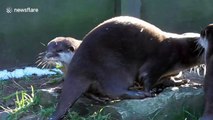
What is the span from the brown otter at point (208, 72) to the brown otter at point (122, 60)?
0.16 metres

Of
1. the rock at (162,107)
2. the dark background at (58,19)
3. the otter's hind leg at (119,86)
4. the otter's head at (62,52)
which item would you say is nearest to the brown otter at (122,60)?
the otter's hind leg at (119,86)

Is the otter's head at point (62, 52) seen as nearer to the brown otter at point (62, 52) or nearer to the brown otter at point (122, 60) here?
the brown otter at point (62, 52)

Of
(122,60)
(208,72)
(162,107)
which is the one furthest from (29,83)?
(208,72)

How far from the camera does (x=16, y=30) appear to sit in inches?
253

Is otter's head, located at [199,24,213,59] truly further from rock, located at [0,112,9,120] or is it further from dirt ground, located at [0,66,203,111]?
rock, located at [0,112,9,120]

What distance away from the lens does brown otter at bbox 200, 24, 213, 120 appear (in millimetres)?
3641

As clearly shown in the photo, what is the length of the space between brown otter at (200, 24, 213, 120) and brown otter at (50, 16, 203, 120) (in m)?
0.16

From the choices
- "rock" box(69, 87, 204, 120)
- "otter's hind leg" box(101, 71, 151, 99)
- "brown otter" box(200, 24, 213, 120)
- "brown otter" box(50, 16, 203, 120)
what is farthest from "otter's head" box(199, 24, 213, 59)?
"otter's hind leg" box(101, 71, 151, 99)

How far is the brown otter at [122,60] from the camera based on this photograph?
4066 mm

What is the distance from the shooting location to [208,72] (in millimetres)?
3834

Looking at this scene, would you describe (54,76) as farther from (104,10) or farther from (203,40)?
(203,40)

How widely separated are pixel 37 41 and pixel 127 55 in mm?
2548

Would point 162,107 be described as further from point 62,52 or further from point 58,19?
point 58,19

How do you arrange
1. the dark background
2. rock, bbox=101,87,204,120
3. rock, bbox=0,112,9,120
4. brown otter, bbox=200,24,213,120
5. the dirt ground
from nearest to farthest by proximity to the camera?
A: brown otter, bbox=200,24,213,120, rock, bbox=101,87,204,120, rock, bbox=0,112,9,120, the dirt ground, the dark background
